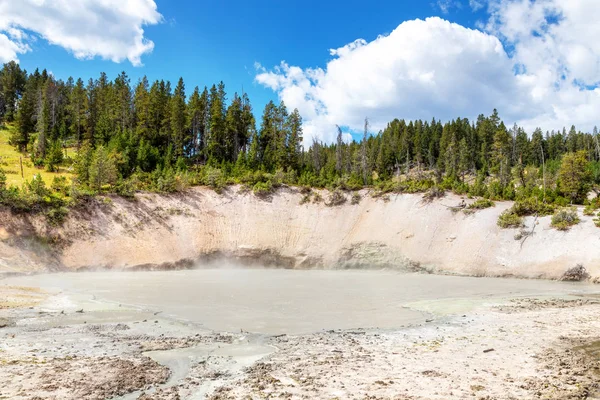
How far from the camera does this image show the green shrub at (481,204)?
4284cm

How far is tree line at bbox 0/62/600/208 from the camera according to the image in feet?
163

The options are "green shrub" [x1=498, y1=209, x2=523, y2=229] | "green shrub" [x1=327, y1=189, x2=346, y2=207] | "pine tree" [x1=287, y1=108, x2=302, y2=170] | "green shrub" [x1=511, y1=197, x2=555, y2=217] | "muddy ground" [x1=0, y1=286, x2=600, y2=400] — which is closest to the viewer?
"muddy ground" [x1=0, y1=286, x2=600, y2=400]

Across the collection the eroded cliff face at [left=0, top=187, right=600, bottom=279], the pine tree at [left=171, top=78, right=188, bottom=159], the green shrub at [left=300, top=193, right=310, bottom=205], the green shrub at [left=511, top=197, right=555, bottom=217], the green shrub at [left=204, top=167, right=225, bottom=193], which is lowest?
the eroded cliff face at [left=0, top=187, right=600, bottom=279]

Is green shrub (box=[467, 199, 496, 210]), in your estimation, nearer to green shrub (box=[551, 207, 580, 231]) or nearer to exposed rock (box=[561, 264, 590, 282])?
green shrub (box=[551, 207, 580, 231])

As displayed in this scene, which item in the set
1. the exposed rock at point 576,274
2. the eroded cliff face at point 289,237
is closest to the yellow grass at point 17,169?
the eroded cliff face at point 289,237

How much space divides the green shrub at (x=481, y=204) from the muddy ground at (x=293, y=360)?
2790cm

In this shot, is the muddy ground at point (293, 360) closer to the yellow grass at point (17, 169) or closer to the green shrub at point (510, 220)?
the green shrub at point (510, 220)

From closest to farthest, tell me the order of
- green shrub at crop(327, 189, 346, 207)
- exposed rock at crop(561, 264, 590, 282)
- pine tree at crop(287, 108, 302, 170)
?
exposed rock at crop(561, 264, 590, 282) → green shrub at crop(327, 189, 346, 207) → pine tree at crop(287, 108, 302, 170)

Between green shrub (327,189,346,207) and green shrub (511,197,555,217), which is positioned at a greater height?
green shrub (327,189,346,207)

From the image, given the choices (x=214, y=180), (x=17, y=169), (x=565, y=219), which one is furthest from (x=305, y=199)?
(x=17, y=169)

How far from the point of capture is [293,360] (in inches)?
420

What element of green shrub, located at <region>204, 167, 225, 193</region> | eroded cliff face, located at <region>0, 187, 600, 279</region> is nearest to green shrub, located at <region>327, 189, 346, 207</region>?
eroded cliff face, located at <region>0, 187, 600, 279</region>

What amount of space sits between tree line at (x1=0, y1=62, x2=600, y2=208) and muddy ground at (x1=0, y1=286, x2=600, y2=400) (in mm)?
33632

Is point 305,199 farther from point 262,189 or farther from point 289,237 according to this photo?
point 289,237
